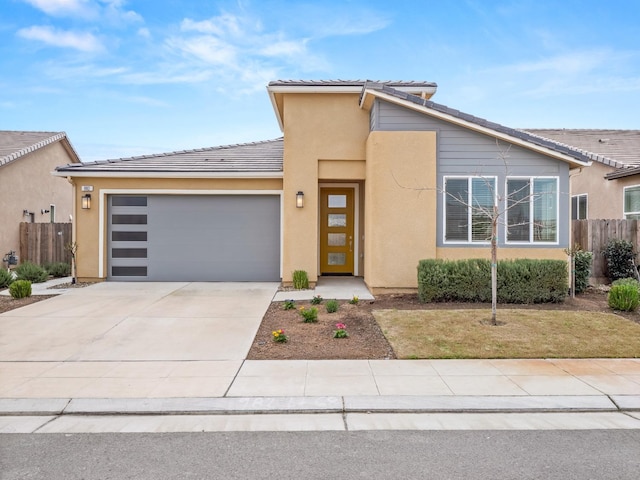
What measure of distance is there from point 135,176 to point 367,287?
7148 millimetres

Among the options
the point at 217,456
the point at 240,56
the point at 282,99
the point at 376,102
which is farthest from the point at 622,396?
the point at 240,56

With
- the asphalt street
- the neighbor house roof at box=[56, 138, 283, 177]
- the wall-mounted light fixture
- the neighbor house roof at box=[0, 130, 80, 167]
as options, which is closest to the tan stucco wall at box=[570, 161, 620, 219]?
the neighbor house roof at box=[56, 138, 283, 177]

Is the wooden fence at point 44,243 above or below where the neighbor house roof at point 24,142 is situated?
below

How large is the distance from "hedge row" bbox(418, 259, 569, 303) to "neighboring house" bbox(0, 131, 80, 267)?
15940 mm

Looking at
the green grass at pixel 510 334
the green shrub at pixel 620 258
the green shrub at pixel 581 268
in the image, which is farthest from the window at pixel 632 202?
the green grass at pixel 510 334

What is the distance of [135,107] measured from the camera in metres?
20.7

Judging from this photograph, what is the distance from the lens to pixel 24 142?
1912cm

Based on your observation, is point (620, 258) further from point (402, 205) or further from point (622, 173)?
point (402, 205)

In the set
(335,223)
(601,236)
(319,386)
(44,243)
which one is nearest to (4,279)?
(44,243)

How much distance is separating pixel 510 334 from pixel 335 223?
7.03 m

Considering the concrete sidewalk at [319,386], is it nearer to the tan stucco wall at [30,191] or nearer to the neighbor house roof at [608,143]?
the neighbor house roof at [608,143]

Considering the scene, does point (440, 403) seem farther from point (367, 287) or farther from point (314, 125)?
point (314, 125)

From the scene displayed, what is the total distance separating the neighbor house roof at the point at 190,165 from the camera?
1197 cm

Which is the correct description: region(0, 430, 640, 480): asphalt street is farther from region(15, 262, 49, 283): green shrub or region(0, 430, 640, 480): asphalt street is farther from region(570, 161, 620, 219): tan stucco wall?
region(570, 161, 620, 219): tan stucco wall
